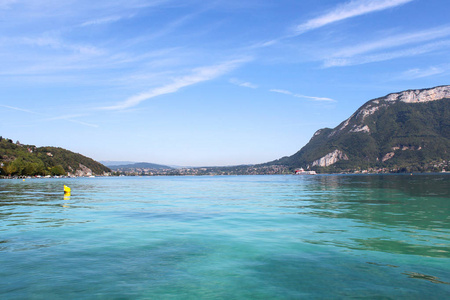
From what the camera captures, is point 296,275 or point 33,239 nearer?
point 296,275

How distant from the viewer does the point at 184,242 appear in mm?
20781

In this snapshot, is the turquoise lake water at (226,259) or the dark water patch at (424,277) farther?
the dark water patch at (424,277)

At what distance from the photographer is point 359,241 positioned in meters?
20.6

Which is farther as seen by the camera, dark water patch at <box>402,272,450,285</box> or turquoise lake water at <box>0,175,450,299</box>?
dark water patch at <box>402,272,450,285</box>

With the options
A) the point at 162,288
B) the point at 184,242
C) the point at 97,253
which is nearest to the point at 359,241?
the point at 184,242

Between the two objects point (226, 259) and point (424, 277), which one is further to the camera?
point (226, 259)

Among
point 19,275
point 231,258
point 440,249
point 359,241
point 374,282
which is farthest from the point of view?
point 359,241

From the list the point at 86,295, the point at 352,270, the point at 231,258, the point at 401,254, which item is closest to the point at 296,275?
the point at 352,270

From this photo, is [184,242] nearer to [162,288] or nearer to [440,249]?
[162,288]

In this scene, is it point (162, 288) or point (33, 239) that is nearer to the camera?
point (162, 288)

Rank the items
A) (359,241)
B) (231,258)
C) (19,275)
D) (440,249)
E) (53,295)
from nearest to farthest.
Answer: (53,295)
(19,275)
(231,258)
(440,249)
(359,241)

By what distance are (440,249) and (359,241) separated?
436cm

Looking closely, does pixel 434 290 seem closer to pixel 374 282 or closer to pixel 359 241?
pixel 374 282

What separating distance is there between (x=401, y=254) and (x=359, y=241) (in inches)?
138
